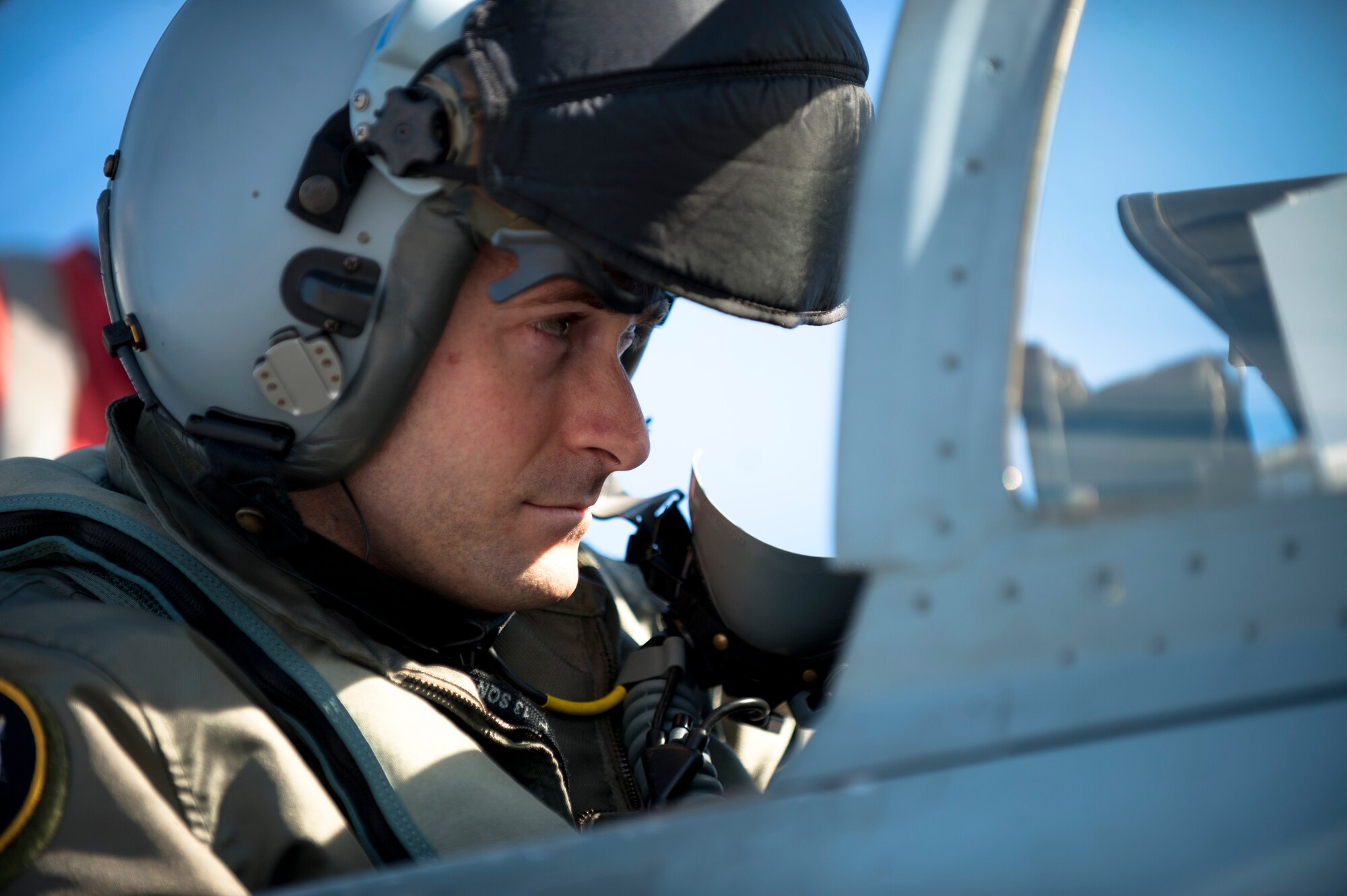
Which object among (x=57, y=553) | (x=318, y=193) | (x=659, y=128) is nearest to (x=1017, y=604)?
(x=659, y=128)

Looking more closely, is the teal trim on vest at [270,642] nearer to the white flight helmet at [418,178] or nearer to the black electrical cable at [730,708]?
the white flight helmet at [418,178]

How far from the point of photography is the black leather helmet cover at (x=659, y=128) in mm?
1152

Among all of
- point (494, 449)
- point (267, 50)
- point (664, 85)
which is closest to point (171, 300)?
point (267, 50)

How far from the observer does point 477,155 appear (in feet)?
3.91

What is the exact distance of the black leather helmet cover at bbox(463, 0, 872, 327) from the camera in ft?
3.78

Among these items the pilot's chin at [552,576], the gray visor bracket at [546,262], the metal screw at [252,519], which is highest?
the gray visor bracket at [546,262]

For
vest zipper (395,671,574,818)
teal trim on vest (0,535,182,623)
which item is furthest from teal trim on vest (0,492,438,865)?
vest zipper (395,671,574,818)

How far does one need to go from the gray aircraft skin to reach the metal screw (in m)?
0.74

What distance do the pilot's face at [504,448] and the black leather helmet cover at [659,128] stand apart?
16 cm

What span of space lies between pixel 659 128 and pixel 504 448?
465 mm

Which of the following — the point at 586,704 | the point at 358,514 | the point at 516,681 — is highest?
the point at 358,514

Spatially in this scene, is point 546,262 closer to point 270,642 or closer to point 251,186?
point 251,186

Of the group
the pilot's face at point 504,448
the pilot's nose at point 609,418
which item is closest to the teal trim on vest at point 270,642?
the pilot's face at point 504,448

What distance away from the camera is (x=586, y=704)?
1.66 m
